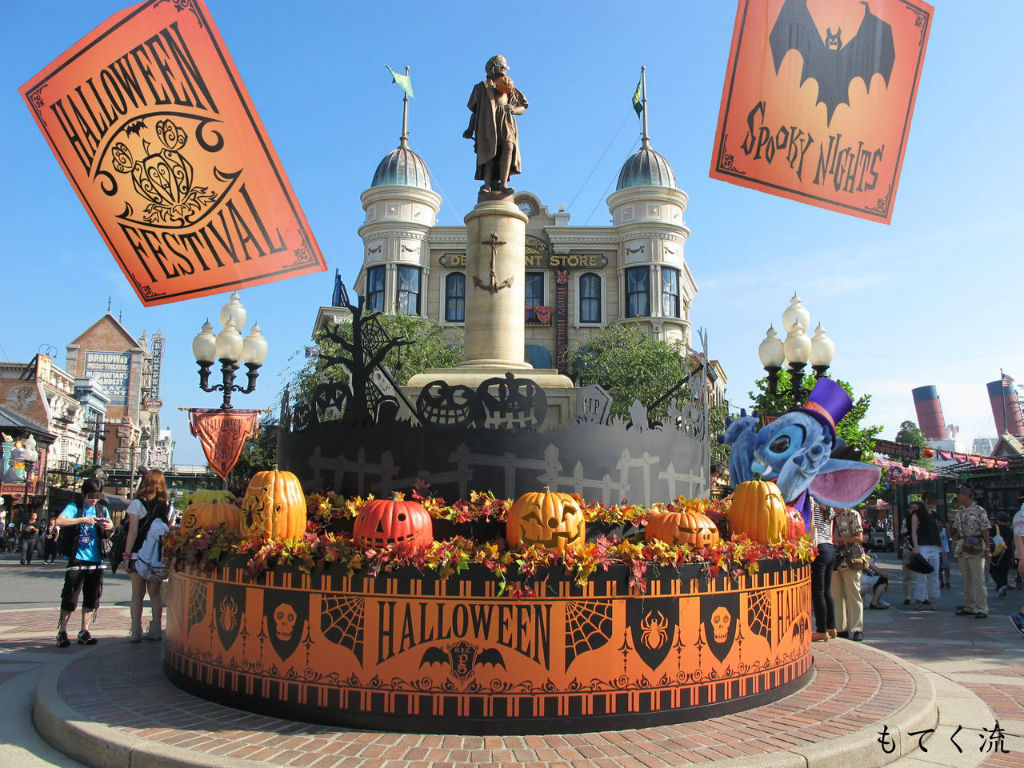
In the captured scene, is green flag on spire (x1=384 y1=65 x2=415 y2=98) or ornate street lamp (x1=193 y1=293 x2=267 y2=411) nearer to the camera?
ornate street lamp (x1=193 y1=293 x2=267 y2=411)

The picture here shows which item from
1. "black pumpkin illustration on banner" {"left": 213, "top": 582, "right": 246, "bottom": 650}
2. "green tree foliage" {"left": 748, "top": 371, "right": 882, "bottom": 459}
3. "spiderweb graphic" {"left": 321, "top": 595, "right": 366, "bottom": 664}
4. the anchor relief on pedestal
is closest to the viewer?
"spiderweb graphic" {"left": 321, "top": 595, "right": 366, "bottom": 664}

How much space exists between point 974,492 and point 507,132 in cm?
2733

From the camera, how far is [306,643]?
216 inches

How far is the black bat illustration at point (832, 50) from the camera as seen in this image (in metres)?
8.46

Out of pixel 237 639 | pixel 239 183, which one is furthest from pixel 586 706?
pixel 239 183

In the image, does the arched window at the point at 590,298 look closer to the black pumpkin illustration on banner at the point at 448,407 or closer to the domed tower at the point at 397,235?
the domed tower at the point at 397,235

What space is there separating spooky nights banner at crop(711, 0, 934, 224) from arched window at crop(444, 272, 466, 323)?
3301cm

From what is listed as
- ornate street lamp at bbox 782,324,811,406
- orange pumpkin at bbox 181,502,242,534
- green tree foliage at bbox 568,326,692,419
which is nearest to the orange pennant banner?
orange pumpkin at bbox 181,502,242,534

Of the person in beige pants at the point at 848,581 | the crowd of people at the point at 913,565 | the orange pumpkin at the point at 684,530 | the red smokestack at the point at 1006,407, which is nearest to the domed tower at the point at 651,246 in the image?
the crowd of people at the point at 913,565

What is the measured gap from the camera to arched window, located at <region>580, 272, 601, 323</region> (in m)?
42.6

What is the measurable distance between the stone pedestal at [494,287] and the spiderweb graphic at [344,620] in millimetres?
4946

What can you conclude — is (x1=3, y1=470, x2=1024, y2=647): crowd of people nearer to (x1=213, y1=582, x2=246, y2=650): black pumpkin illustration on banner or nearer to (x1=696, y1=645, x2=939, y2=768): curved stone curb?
(x1=696, y1=645, x2=939, y2=768): curved stone curb

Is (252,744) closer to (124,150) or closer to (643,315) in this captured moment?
(124,150)

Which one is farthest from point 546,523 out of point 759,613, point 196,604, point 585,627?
point 196,604
